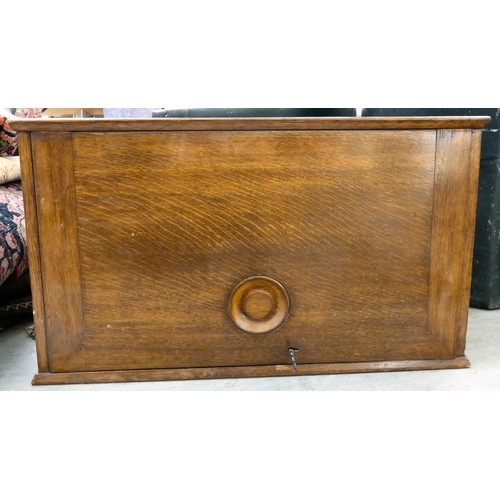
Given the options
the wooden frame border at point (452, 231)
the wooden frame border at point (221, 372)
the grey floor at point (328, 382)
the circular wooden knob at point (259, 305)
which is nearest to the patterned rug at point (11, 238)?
the grey floor at point (328, 382)

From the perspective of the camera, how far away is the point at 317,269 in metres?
1.11

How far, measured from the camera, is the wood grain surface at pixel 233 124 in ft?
3.38

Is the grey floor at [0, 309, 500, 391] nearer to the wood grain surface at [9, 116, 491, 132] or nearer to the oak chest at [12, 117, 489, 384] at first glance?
the oak chest at [12, 117, 489, 384]

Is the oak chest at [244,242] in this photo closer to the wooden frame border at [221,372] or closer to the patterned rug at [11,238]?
the wooden frame border at [221,372]

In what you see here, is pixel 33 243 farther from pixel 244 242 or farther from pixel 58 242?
pixel 244 242

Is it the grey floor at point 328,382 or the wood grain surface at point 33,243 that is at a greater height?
the wood grain surface at point 33,243

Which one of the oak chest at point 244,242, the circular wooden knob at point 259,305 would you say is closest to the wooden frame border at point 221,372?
the oak chest at point 244,242

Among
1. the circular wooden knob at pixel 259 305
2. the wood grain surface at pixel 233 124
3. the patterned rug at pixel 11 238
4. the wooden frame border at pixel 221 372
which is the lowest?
the wooden frame border at pixel 221 372

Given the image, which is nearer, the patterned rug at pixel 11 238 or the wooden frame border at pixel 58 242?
the wooden frame border at pixel 58 242

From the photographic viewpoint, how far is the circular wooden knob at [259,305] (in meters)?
1.10

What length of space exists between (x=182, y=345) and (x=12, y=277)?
2.01 ft

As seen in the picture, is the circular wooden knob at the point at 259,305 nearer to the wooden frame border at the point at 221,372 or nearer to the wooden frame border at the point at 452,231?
the wooden frame border at the point at 221,372

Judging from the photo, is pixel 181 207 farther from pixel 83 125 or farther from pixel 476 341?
pixel 476 341

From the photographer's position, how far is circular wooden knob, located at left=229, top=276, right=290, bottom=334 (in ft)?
3.61
